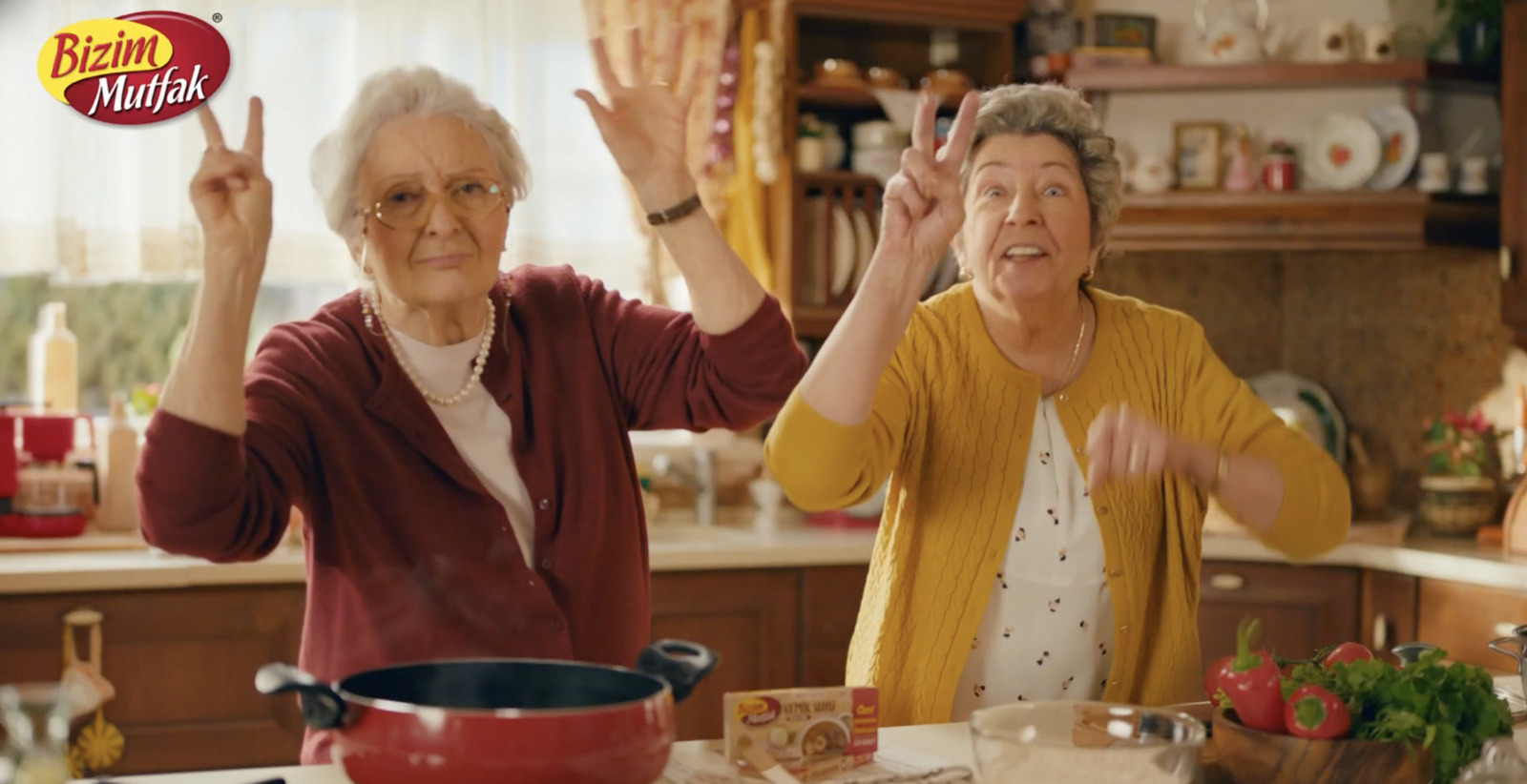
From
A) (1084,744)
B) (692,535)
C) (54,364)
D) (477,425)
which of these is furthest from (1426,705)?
(54,364)

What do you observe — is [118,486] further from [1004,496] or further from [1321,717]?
[1321,717]

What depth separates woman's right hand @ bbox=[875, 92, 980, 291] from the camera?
1619 mm

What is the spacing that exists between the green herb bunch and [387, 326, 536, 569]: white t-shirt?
2.51 feet

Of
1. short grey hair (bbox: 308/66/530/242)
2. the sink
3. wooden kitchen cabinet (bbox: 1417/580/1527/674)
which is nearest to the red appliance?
the sink

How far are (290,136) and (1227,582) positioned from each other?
227 cm

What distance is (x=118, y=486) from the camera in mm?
3311

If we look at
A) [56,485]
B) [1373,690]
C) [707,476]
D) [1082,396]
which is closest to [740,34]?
[707,476]

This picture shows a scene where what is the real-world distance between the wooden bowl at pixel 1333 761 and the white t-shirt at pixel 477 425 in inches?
29.0

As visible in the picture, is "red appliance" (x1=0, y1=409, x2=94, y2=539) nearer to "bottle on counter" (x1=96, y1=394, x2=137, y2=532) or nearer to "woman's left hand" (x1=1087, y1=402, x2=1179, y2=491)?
"bottle on counter" (x1=96, y1=394, x2=137, y2=532)

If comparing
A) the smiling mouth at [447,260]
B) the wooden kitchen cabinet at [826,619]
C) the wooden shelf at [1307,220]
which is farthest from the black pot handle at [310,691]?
the wooden shelf at [1307,220]

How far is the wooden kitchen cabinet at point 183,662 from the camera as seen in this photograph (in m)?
2.78

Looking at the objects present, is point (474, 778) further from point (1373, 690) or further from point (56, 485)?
point (56, 485)

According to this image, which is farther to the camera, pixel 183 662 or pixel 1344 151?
pixel 1344 151

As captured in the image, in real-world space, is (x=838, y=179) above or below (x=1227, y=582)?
above
